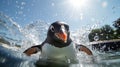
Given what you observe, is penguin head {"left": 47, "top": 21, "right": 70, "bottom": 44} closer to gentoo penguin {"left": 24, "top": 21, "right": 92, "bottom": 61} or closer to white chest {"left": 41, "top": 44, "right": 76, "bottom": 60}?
gentoo penguin {"left": 24, "top": 21, "right": 92, "bottom": 61}

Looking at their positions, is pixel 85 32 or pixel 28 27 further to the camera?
pixel 28 27

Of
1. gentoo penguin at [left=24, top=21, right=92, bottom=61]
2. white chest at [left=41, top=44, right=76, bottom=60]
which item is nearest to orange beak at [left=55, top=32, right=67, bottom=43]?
gentoo penguin at [left=24, top=21, right=92, bottom=61]

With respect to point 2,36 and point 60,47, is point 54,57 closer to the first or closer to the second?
point 60,47

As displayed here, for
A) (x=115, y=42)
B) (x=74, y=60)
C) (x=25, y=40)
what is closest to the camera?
(x=74, y=60)

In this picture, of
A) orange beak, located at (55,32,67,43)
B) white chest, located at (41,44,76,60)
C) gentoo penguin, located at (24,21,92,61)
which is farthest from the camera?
white chest, located at (41,44,76,60)

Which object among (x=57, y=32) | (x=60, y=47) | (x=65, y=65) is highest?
(x=57, y=32)

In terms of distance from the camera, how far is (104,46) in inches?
548

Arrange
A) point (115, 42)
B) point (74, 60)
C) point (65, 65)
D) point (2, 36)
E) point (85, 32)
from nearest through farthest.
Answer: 1. point (65, 65)
2. point (74, 60)
3. point (2, 36)
4. point (85, 32)
5. point (115, 42)

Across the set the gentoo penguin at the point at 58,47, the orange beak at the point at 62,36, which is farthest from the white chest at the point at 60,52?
the orange beak at the point at 62,36

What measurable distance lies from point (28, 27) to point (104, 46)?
5.19 metres

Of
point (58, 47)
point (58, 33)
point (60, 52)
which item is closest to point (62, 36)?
point (58, 33)

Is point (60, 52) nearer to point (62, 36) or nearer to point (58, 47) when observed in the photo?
point (58, 47)

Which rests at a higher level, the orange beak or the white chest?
the orange beak

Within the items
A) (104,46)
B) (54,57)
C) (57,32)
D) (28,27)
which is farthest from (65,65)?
(28,27)
